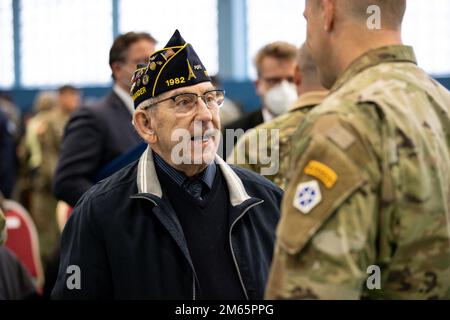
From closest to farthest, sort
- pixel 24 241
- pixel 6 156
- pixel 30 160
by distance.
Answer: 1. pixel 24 241
2. pixel 6 156
3. pixel 30 160

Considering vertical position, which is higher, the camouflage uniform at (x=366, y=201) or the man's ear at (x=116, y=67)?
the man's ear at (x=116, y=67)

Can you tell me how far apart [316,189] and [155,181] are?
2.79 ft

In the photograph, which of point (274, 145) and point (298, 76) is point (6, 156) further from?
point (274, 145)

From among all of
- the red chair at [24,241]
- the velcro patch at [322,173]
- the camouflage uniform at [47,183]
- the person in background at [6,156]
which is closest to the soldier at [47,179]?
the camouflage uniform at [47,183]

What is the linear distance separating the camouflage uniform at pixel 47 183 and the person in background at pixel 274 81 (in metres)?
3.25

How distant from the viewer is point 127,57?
410 cm

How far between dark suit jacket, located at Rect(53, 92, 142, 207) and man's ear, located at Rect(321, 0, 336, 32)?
2.33 metres

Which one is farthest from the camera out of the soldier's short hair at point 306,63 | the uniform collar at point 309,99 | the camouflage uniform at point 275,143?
the soldier's short hair at point 306,63

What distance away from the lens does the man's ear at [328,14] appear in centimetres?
181

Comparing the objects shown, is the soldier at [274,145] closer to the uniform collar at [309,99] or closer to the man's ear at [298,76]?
the uniform collar at [309,99]

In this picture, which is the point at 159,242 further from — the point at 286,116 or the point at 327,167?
the point at 286,116

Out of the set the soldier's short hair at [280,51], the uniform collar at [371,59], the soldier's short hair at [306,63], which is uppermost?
the soldier's short hair at [280,51]

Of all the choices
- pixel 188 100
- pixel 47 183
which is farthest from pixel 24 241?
pixel 47 183

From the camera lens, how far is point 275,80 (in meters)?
4.77
